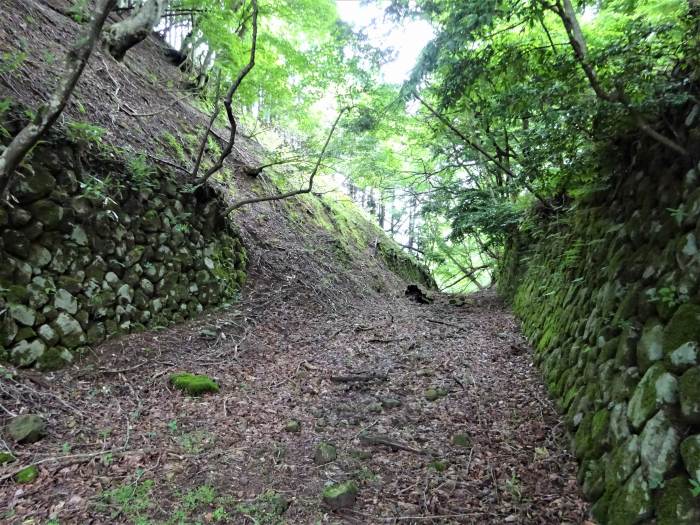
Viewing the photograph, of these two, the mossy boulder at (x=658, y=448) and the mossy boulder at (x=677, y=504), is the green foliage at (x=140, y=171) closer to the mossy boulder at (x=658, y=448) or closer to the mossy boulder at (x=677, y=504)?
the mossy boulder at (x=658, y=448)

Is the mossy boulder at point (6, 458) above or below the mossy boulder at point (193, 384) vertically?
below

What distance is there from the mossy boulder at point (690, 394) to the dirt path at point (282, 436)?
102 cm

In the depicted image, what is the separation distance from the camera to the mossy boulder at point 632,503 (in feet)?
7.10

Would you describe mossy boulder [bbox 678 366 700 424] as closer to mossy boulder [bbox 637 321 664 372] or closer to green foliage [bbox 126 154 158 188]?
mossy boulder [bbox 637 321 664 372]

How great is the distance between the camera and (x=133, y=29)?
25.8 ft

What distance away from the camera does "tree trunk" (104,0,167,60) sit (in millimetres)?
7859

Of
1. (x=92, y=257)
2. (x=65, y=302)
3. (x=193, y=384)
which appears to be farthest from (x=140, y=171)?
(x=193, y=384)

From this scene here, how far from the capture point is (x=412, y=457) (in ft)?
11.4

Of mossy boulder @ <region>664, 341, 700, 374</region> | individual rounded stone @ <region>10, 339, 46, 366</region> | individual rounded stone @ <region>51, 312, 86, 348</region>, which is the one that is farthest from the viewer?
individual rounded stone @ <region>51, 312, 86, 348</region>

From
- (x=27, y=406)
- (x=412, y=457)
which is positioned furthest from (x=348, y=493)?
(x=27, y=406)

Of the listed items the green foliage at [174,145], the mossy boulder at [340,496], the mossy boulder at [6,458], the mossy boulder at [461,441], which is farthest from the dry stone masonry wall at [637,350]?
the green foliage at [174,145]

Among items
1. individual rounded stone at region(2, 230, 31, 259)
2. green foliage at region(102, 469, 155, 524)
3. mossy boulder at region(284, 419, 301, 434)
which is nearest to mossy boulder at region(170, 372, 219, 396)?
mossy boulder at region(284, 419, 301, 434)

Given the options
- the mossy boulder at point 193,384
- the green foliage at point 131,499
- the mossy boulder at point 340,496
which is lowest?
the green foliage at point 131,499

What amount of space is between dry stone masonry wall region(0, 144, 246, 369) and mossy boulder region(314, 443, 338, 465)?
285 centimetres
